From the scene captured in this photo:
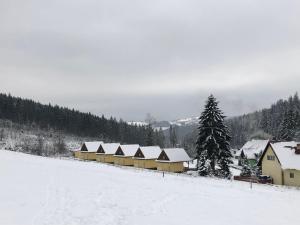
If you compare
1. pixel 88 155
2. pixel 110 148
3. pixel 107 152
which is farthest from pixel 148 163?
pixel 88 155

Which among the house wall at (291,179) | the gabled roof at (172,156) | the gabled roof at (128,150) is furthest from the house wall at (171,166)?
the house wall at (291,179)

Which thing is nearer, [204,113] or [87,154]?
[204,113]

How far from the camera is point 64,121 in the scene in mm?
184625

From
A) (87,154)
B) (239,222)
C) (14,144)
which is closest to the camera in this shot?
(239,222)

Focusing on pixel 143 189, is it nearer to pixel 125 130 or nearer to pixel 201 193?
pixel 201 193

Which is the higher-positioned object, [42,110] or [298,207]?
[42,110]

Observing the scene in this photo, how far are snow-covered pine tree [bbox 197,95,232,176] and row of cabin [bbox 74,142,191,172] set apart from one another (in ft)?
64.5

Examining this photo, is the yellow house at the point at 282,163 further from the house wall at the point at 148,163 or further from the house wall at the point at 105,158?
the house wall at the point at 105,158

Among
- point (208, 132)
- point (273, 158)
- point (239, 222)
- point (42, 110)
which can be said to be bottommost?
point (239, 222)

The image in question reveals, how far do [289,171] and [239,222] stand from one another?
33.0 meters

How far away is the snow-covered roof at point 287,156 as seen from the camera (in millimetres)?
50178

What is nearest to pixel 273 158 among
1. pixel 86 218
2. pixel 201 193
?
pixel 201 193

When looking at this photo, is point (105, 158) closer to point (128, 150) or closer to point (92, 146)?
point (92, 146)

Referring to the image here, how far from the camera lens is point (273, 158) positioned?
54.9 m
